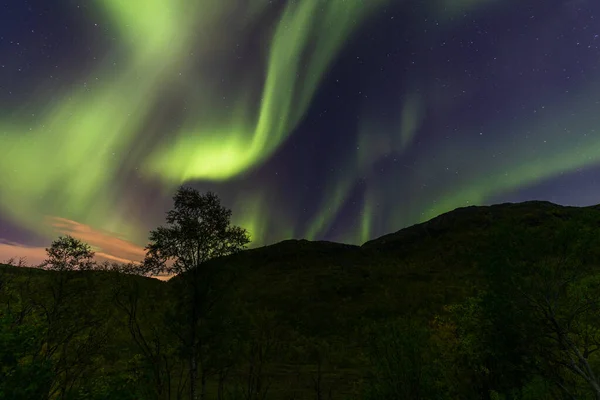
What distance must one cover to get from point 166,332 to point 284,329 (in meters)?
90.3

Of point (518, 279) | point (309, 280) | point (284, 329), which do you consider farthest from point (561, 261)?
point (309, 280)

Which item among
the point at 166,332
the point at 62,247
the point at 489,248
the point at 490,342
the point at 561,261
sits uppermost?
the point at 62,247

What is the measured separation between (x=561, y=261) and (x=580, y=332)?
273 inches

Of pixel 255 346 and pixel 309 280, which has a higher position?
pixel 309 280

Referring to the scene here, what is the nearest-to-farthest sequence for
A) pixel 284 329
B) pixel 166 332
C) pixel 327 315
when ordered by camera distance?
pixel 166 332 → pixel 284 329 → pixel 327 315

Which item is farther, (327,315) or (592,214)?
(327,315)

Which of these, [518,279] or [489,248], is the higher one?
[489,248]

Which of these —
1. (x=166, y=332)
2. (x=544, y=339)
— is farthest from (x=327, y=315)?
(x=544, y=339)

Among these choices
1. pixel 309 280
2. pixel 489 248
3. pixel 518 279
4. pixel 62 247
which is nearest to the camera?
pixel 518 279

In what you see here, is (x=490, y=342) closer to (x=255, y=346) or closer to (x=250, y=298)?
(x=255, y=346)

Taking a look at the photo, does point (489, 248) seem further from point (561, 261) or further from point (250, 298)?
point (250, 298)

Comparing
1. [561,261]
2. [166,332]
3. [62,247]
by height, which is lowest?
[166,332]

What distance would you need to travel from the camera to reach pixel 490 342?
93.1ft

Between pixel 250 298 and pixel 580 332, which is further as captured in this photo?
pixel 250 298
